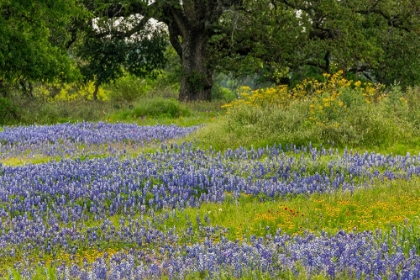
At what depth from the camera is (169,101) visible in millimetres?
20797

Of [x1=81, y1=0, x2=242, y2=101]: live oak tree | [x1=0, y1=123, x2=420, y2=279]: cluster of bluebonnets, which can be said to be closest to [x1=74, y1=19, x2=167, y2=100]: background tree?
[x1=81, y1=0, x2=242, y2=101]: live oak tree

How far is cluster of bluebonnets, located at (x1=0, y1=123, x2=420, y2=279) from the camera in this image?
4770 mm

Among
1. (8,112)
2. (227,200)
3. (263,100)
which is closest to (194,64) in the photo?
(8,112)

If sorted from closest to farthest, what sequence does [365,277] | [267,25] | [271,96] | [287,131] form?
1. [365,277]
2. [287,131]
3. [271,96]
4. [267,25]

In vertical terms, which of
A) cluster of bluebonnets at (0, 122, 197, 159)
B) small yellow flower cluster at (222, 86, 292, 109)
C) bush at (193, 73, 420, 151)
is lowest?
cluster of bluebonnets at (0, 122, 197, 159)

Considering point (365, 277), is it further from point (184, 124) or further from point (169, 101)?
point (169, 101)

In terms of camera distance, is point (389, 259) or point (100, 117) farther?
point (100, 117)

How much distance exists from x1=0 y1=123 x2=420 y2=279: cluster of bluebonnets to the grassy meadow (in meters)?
0.02

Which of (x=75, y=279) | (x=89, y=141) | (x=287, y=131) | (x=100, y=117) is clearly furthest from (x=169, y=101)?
(x=75, y=279)

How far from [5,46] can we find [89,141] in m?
7.15

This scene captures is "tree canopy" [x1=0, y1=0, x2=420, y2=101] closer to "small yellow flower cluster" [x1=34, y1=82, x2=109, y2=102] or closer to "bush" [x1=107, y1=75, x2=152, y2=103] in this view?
"small yellow flower cluster" [x1=34, y1=82, x2=109, y2=102]

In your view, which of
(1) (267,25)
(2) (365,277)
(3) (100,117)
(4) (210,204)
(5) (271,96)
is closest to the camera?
(2) (365,277)

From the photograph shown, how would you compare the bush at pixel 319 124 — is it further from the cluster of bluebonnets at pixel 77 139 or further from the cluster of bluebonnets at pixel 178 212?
the cluster of bluebonnets at pixel 77 139

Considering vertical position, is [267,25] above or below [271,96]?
above
